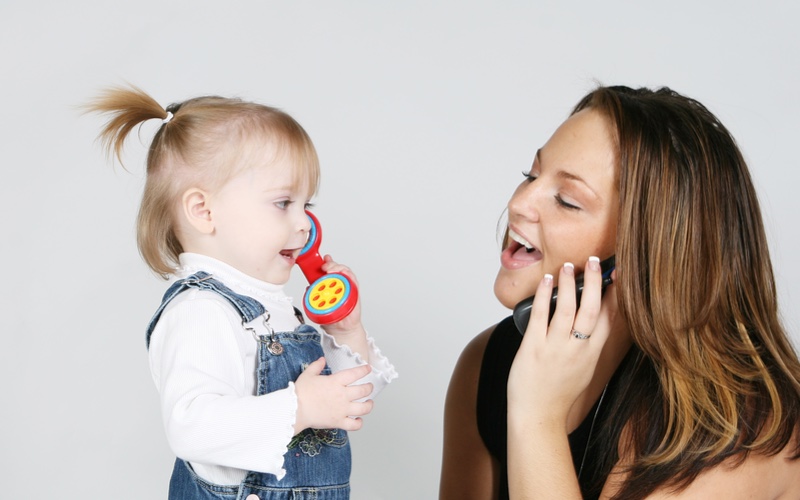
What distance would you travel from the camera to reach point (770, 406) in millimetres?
1948

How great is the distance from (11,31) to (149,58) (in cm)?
49

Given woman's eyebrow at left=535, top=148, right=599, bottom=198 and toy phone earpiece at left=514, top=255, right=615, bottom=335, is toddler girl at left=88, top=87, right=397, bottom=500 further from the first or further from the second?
woman's eyebrow at left=535, top=148, right=599, bottom=198

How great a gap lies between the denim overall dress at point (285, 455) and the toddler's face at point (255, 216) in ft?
0.26

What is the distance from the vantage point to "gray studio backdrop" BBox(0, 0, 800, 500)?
315 cm

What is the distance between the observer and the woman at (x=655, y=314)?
1908 millimetres

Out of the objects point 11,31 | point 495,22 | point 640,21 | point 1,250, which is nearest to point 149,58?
point 11,31

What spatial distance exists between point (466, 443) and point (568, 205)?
87 centimetres

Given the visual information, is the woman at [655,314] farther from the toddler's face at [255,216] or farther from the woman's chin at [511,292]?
the toddler's face at [255,216]

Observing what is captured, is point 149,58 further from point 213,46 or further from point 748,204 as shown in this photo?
point 748,204

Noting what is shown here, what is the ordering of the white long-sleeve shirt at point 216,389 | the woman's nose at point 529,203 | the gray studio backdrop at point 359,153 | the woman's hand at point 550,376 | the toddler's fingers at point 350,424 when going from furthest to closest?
the gray studio backdrop at point 359,153 < the woman's nose at point 529,203 < the woman's hand at point 550,376 < the toddler's fingers at point 350,424 < the white long-sleeve shirt at point 216,389

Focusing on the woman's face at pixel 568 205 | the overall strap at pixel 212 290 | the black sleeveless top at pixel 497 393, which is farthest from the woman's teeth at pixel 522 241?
the overall strap at pixel 212 290

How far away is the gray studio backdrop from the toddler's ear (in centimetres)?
126

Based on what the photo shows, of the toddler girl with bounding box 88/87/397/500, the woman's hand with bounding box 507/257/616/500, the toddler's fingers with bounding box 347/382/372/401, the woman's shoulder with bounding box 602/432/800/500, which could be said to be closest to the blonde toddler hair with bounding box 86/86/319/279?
the toddler girl with bounding box 88/87/397/500

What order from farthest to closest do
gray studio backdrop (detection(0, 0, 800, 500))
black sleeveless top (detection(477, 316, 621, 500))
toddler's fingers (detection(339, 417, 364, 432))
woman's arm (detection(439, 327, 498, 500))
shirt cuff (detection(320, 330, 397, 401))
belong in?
gray studio backdrop (detection(0, 0, 800, 500)) < woman's arm (detection(439, 327, 498, 500)) < black sleeveless top (detection(477, 316, 621, 500)) < shirt cuff (detection(320, 330, 397, 401)) < toddler's fingers (detection(339, 417, 364, 432))
